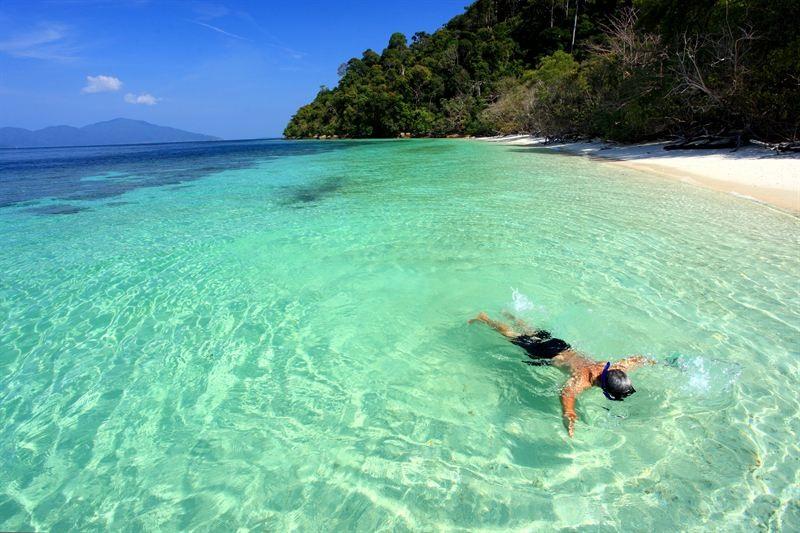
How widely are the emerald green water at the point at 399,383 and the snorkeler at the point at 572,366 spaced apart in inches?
5.9

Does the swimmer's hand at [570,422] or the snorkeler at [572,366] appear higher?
the snorkeler at [572,366]

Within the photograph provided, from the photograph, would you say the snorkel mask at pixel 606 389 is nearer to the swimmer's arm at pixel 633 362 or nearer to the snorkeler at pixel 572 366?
the snorkeler at pixel 572 366

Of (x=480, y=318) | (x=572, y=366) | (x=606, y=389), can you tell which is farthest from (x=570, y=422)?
(x=480, y=318)

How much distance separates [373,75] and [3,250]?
289 feet

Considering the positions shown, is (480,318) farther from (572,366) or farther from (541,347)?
(572,366)

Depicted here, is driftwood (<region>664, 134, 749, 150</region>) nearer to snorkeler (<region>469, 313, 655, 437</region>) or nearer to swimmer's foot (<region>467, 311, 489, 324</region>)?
swimmer's foot (<region>467, 311, 489, 324</region>)

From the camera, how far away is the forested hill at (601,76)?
1543 cm

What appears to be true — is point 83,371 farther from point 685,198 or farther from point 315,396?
point 685,198

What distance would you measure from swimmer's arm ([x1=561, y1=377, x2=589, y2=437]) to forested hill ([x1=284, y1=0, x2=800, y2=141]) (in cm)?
1773

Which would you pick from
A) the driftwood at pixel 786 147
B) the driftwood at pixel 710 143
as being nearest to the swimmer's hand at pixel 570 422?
the driftwood at pixel 786 147

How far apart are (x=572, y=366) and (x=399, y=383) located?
1.70 m

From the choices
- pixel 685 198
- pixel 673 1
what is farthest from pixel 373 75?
pixel 685 198

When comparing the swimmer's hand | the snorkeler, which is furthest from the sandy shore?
the swimmer's hand

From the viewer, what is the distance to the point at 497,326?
4797 mm
